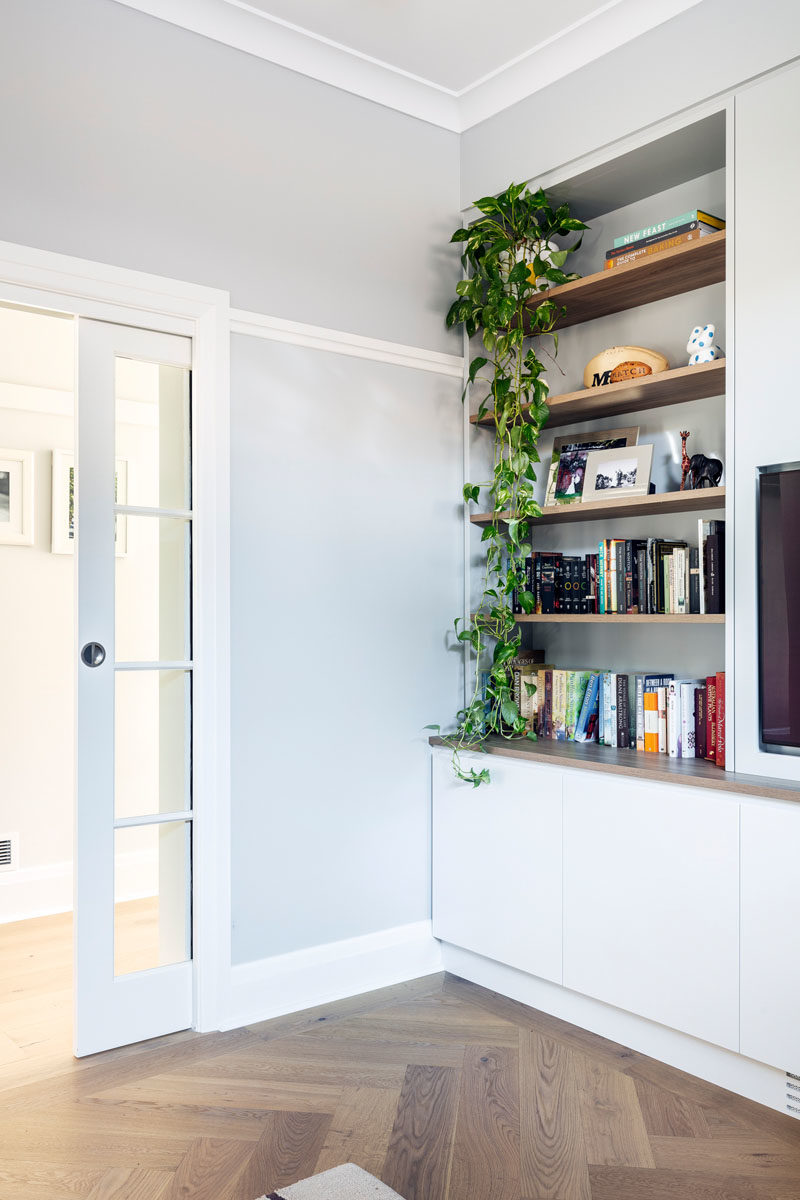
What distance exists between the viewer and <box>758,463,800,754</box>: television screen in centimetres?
222

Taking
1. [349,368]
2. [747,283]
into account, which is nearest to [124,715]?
[349,368]

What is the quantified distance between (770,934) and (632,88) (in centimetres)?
228

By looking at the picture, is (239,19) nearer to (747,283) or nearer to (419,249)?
(419,249)

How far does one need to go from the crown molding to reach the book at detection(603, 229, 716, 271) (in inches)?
23.1

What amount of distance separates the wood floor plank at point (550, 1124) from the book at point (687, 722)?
868 mm

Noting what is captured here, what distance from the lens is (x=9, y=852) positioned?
382 cm

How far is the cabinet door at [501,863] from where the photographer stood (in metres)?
2.69

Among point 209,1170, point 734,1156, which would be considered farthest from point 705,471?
point 209,1170

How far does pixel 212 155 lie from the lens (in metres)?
2.66

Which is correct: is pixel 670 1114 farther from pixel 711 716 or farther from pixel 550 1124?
pixel 711 716

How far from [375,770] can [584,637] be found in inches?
33.1

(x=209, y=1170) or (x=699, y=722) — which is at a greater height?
(x=699, y=722)

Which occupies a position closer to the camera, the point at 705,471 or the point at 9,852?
the point at 705,471

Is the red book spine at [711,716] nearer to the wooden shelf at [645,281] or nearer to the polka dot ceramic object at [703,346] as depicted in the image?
the polka dot ceramic object at [703,346]
